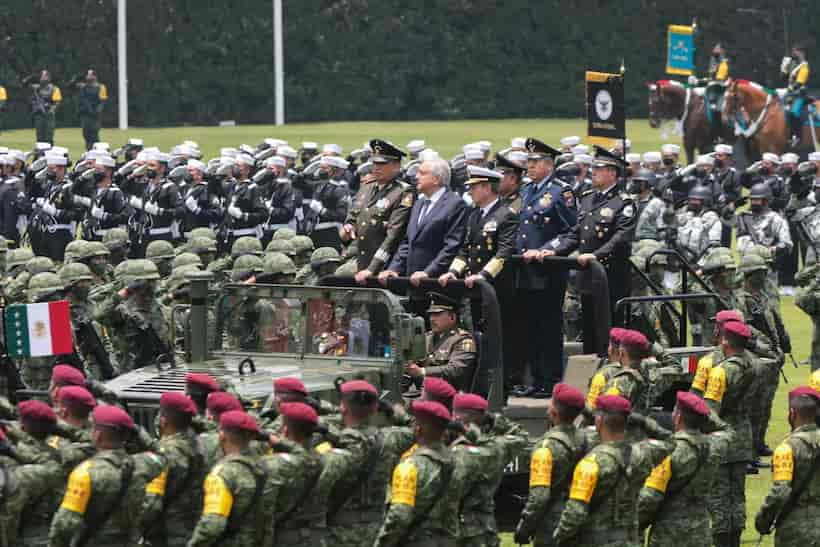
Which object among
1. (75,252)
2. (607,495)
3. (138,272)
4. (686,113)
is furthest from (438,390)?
(686,113)

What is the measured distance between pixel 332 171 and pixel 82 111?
63.8 feet

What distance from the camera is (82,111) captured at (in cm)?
4538

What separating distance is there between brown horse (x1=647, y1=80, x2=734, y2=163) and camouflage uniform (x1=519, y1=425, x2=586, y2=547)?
30580 mm

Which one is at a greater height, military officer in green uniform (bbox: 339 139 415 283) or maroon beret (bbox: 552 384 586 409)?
military officer in green uniform (bbox: 339 139 415 283)

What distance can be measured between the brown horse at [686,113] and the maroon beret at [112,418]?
1264 inches

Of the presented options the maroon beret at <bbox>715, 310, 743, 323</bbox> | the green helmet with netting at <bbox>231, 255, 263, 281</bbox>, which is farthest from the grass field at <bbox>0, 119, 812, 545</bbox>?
the maroon beret at <bbox>715, 310, 743, 323</bbox>

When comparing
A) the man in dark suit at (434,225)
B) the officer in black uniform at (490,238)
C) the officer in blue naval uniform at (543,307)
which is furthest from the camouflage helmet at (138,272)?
the officer in blue naval uniform at (543,307)

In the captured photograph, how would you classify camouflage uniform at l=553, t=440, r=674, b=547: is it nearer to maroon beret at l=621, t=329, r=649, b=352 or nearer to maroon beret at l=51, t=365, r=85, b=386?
maroon beret at l=621, t=329, r=649, b=352

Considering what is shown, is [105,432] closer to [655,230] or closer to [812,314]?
[812,314]

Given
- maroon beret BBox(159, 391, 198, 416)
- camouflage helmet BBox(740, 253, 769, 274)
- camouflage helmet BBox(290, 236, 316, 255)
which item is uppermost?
maroon beret BBox(159, 391, 198, 416)

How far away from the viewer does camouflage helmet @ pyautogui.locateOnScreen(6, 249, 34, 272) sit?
1938cm

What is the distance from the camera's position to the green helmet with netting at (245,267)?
59.1 feet

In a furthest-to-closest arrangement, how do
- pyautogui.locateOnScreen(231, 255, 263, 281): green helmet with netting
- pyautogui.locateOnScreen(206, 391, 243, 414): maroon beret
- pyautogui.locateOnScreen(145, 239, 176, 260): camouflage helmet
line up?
1. pyautogui.locateOnScreen(145, 239, 176, 260): camouflage helmet
2. pyautogui.locateOnScreen(231, 255, 263, 281): green helmet with netting
3. pyautogui.locateOnScreen(206, 391, 243, 414): maroon beret

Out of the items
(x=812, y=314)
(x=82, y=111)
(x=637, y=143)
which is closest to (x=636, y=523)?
(x=812, y=314)
